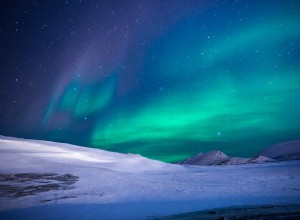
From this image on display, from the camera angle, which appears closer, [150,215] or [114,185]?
[150,215]

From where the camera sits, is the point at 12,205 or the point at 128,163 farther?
the point at 128,163

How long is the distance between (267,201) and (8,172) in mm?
13310

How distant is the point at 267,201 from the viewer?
28.0 feet

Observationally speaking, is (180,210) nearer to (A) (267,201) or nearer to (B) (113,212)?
(B) (113,212)

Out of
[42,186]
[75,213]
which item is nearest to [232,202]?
[75,213]

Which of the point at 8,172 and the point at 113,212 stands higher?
the point at 8,172

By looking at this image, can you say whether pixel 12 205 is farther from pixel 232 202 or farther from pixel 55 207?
pixel 232 202

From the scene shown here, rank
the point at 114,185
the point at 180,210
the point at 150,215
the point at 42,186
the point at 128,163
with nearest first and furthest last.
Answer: the point at 150,215 → the point at 180,210 → the point at 42,186 → the point at 114,185 → the point at 128,163

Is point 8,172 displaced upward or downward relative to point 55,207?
upward

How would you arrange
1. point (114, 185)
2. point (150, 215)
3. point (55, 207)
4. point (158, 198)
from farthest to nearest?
point (114, 185) < point (158, 198) < point (55, 207) < point (150, 215)

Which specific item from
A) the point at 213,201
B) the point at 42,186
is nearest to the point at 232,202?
the point at 213,201

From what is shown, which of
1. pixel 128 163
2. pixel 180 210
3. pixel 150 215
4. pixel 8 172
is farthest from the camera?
pixel 128 163

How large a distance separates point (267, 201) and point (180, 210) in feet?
10.4

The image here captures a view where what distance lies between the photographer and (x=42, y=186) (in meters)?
11.8
